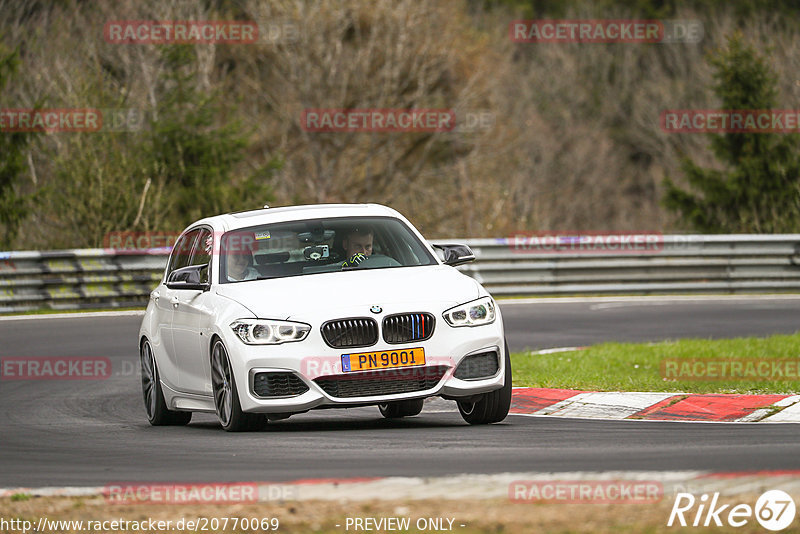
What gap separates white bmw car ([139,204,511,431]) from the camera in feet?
31.1

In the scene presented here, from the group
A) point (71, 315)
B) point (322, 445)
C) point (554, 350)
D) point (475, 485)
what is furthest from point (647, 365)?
point (71, 315)

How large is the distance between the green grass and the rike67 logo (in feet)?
18.4

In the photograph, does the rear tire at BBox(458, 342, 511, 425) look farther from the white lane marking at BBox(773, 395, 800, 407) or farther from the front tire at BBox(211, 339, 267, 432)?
the white lane marking at BBox(773, 395, 800, 407)

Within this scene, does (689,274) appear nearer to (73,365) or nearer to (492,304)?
(73,365)

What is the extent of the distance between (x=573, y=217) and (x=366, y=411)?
45304mm

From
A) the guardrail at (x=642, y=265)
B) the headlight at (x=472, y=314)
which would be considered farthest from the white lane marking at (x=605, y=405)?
the guardrail at (x=642, y=265)

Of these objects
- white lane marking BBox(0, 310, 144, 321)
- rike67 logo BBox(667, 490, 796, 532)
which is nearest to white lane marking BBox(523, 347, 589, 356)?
white lane marking BBox(0, 310, 144, 321)

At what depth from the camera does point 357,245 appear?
35.4ft

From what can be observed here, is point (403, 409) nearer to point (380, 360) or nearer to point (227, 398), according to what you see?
point (227, 398)

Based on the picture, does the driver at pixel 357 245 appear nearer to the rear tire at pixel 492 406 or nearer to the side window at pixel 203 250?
the side window at pixel 203 250

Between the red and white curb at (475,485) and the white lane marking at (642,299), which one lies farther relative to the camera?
the white lane marking at (642,299)

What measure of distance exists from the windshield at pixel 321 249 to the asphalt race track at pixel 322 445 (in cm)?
116

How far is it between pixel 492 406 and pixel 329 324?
1419 millimetres

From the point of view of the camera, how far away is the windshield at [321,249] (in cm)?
1055
